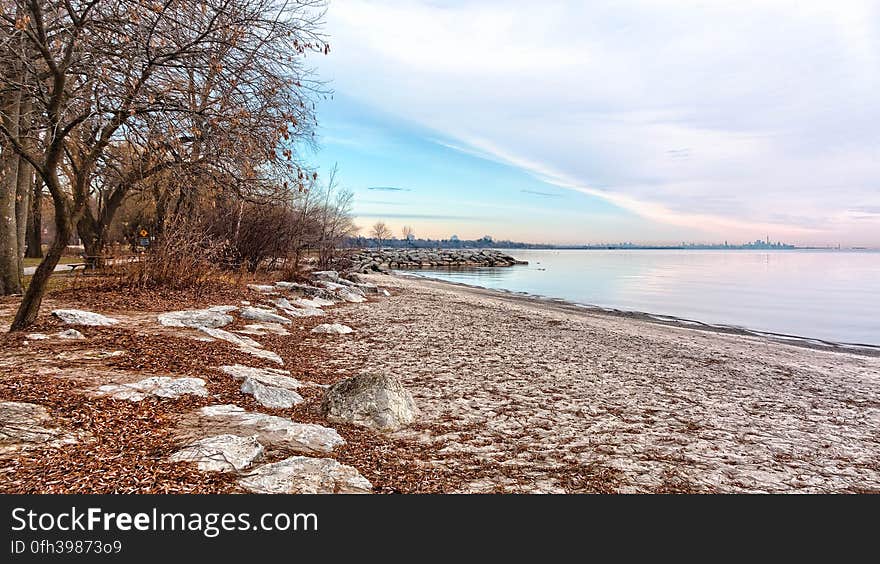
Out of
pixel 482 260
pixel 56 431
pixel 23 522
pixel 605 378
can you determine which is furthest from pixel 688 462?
pixel 482 260

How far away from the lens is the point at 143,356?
5.85m

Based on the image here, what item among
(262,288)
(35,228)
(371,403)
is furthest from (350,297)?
(35,228)

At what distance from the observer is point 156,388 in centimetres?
Answer: 486

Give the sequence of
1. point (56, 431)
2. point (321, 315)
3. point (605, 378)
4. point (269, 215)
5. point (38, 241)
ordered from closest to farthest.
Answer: point (56, 431)
point (605, 378)
point (321, 315)
point (269, 215)
point (38, 241)

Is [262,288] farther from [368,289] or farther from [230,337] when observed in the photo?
[230,337]

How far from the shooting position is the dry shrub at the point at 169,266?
1070 centimetres

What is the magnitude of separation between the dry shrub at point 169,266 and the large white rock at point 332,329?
11.1ft

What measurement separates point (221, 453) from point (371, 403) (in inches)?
68.2

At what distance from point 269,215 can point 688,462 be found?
51.5 feet

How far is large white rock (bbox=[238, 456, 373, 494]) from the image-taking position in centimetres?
324

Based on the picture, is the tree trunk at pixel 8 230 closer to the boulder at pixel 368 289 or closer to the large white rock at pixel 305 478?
the boulder at pixel 368 289

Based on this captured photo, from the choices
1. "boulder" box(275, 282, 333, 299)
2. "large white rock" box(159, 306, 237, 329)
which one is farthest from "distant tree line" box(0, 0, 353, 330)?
"boulder" box(275, 282, 333, 299)

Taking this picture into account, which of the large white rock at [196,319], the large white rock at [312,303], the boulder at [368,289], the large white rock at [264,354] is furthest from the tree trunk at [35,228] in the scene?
the large white rock at [264,354]

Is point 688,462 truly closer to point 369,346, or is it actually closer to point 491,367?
point 491,367
